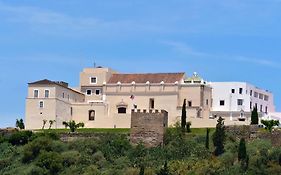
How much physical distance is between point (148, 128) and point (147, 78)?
43.5 ft

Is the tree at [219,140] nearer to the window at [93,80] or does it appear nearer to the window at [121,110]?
the window at [121,110]

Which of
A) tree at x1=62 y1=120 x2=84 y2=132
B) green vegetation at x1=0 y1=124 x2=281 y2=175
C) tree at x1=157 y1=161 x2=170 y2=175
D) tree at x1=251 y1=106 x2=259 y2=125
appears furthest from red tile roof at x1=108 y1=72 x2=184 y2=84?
tree at x1=157 y1=161 x2=170 y2=175

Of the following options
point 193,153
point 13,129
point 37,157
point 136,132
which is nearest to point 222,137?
point 193,153

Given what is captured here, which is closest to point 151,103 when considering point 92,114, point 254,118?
point 92,114

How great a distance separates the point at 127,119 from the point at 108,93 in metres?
4.61

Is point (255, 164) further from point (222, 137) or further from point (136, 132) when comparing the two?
point (136, 132)

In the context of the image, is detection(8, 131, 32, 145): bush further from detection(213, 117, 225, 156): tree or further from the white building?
the white building

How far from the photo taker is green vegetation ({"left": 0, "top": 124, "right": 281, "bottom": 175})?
72.1m

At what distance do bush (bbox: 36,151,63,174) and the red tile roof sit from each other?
1787cm

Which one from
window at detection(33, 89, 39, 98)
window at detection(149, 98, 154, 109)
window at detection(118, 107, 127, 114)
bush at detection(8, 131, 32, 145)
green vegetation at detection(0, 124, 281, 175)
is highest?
window at detection(33, 89, 39, 98)

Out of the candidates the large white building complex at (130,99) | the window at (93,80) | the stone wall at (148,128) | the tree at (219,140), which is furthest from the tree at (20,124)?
the tree at (219,140)

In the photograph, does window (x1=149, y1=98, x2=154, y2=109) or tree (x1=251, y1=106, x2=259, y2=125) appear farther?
window (x1=149, y1=98, x2=154, y2=109)

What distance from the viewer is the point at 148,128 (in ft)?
262

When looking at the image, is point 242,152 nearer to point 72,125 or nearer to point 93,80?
point 72,125
